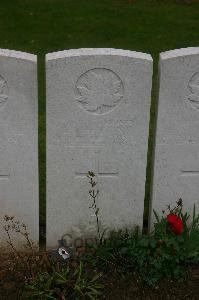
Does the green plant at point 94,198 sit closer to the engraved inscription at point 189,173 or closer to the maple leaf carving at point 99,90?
the maple leaf carving at point 99,90

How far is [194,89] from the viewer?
426cm

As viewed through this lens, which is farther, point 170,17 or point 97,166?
point 170,17

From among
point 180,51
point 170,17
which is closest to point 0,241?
point 180,51

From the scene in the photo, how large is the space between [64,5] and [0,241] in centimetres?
773

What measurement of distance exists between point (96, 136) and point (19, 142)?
0.60m

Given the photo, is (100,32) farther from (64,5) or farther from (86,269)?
(86,269)

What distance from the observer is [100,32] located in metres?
9.95

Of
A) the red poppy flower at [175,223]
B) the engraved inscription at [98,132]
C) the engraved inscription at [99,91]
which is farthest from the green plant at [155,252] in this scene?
the engraved inscription at [99,91]

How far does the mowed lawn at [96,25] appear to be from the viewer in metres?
9.36

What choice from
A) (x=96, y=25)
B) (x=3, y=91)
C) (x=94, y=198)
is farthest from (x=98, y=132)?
(x=96, y=25)

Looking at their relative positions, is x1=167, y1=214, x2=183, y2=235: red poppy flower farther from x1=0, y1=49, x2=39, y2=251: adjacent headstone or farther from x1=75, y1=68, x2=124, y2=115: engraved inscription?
x1=0, y1=49, x2=39, y2=251: adjacent headstone

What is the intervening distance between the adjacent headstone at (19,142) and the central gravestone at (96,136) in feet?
0.41

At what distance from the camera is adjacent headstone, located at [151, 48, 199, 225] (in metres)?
4.17

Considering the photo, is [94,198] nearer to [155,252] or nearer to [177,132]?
[155,252]
